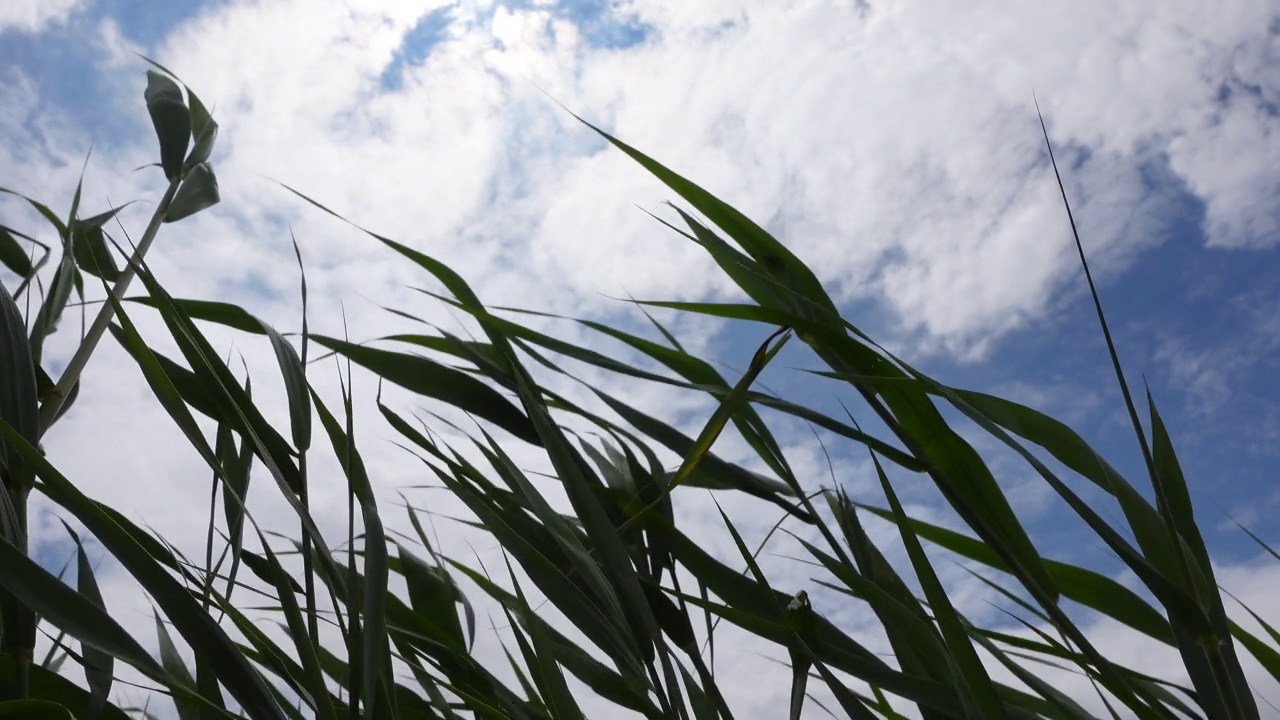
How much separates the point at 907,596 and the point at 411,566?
424 millimetres

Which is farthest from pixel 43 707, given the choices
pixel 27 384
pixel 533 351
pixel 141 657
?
pixel 533 351

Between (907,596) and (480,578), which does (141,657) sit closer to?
(480,578)

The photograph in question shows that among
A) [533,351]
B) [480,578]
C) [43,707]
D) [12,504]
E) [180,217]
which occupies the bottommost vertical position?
[43,707]

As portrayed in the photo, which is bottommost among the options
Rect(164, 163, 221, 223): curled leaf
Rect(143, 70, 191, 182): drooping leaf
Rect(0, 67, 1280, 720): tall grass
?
Rect(0, 67, 1280, 720): tall grass

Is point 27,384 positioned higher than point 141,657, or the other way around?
point 27,384

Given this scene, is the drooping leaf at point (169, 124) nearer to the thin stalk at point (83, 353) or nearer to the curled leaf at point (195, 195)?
the curled leaf at point (195, 195)

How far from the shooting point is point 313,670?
497 mm

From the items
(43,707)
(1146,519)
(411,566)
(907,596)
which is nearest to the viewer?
(43,707)

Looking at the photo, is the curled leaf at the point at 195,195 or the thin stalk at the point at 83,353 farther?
the curled leaf at the point at 195,195

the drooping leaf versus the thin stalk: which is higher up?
the drooping leaf

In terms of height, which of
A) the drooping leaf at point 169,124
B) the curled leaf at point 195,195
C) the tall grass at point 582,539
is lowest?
the tall grass at point 582,539

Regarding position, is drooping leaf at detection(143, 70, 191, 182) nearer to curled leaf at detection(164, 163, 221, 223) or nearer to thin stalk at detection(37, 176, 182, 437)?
curled leaf at detection(164, 163, 221, 223)

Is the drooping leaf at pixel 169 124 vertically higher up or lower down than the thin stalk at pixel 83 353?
higher up

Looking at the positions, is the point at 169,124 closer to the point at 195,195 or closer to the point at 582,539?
the point at 195,195
